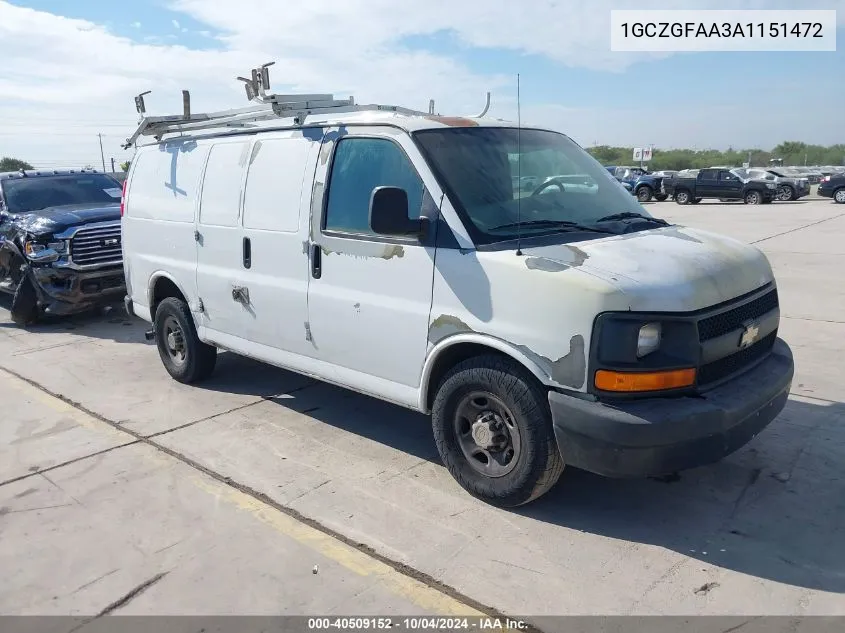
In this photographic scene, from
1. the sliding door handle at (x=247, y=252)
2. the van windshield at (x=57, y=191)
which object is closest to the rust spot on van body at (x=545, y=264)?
the sliding door handle at (x=247, y=252)

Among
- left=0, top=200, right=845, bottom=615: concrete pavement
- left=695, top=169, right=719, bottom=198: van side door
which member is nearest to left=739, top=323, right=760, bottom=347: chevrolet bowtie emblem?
left=0, top=200, right=845, bottom=615: concrete pavement

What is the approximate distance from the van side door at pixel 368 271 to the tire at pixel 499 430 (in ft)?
0.96

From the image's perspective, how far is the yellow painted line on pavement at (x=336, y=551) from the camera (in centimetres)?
303

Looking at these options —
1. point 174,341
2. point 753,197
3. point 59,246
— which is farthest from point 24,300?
point 753,197

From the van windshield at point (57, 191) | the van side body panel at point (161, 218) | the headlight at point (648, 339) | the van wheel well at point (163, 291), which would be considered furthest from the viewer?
the van windshield at point (57, 191)

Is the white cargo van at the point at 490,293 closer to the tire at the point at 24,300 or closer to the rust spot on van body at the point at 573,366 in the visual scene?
the rust spot on van body at the point at 573,366

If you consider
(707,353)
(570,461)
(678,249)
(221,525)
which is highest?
(678,249)

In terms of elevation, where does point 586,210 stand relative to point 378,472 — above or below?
above

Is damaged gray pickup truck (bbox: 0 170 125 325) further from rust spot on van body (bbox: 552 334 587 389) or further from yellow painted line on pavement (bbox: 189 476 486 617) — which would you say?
rust spot on van body (bbox: 552 334 587 389)

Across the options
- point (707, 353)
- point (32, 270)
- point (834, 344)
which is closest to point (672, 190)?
point (834, 344)

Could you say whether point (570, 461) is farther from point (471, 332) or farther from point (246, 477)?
point (246, 477)

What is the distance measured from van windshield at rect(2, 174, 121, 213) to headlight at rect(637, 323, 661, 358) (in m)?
9.05

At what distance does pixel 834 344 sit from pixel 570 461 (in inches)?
190

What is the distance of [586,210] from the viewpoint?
418 centimetres
